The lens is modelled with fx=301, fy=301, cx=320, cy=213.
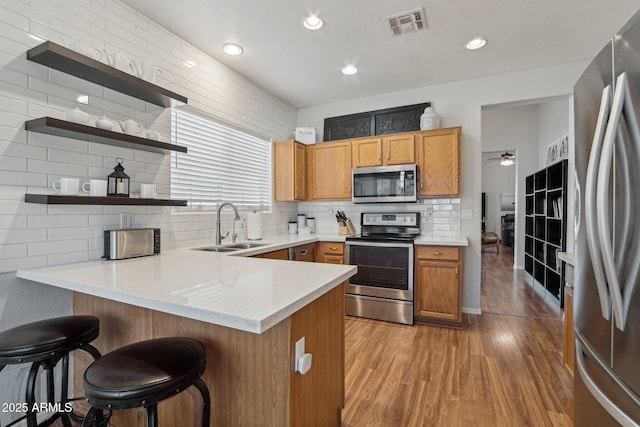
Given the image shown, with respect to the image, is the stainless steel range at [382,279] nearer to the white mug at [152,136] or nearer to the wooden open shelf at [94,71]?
the white mug at [152,136]

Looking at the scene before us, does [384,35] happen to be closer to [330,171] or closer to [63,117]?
[330,171]

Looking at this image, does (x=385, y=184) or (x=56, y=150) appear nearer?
(x=56, y=150)

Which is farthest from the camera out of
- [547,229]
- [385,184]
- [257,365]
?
[547,229]

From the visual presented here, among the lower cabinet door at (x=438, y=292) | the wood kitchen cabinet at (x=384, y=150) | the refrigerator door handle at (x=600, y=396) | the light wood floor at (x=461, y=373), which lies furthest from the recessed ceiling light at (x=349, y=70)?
the refrigerator door handle at (x=600, y=396)

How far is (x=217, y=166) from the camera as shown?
10.3 feet

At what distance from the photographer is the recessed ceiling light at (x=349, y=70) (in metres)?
3.20

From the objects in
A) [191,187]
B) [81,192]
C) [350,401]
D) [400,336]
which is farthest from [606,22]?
[81,192]

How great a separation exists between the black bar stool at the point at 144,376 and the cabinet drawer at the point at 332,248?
8.29 ft

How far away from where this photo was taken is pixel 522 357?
2.47 m

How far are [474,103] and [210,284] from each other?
3.57m

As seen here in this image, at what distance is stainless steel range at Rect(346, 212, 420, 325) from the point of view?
3217 mm

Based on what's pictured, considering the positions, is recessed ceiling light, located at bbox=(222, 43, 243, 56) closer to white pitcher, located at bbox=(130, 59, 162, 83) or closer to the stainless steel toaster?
white pitcher, located at bbox=(130, 59, 162, 83)

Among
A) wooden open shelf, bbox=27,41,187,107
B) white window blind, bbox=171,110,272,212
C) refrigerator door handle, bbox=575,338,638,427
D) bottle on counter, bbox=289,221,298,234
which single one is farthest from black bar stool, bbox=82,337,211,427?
bottle on counter, bbox=289,221,298,234

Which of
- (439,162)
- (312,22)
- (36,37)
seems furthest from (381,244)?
(36,37)
